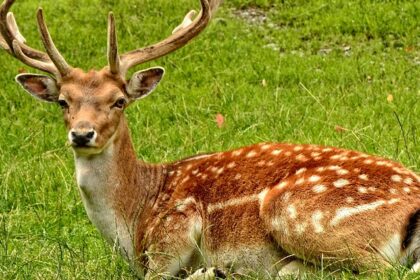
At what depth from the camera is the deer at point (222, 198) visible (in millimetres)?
6141

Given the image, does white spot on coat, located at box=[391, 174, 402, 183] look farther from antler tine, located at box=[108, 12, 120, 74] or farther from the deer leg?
antler tine, located at box=[108, 12, 120, 74]

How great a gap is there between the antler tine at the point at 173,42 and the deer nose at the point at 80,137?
2.90 feet

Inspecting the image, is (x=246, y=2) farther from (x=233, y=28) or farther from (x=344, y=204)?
(x=344, y=204)

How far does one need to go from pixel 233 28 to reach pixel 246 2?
1.24m

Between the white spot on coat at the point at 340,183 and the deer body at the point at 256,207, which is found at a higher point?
the white spot on coat at the point at 340,183

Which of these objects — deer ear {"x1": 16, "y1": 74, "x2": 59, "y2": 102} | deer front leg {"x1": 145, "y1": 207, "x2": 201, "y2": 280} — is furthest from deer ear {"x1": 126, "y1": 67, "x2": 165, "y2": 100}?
deer front leg {"x1": 145, "y1": 207, "x2": 201, "y2": 280}

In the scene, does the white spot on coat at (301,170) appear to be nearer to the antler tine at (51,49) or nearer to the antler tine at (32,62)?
the antler tine at (51,49)

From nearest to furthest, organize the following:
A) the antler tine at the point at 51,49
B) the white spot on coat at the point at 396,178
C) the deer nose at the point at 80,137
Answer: the white spot on coat at the point at 396,178 < the deer nose at the point at 80,137 < the antler tine at the point at 51,49

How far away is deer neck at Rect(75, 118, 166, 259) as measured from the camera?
6777mm

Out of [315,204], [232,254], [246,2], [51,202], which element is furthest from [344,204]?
[246,2]

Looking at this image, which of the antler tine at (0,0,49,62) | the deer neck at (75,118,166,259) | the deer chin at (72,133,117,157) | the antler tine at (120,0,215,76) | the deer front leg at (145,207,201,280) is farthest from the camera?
the antler tine at (0,0,49,62)

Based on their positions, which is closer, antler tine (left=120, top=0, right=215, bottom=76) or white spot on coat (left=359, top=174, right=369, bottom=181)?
white spot on coat (left=359, top=174, right=369, bottom=181)

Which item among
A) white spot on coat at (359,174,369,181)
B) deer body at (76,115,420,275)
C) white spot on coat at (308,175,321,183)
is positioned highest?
white spot on coat at (359,174,369,181)

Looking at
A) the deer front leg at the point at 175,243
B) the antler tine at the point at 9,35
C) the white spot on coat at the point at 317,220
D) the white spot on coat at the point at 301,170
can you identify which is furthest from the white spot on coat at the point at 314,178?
the antler tine at the point at 9,35
